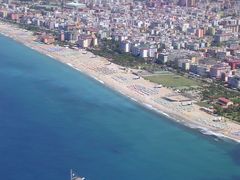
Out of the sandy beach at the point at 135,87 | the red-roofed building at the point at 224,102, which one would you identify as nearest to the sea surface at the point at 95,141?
the sandy beach at the point at 135,87

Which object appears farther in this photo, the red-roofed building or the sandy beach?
the red-roofed building

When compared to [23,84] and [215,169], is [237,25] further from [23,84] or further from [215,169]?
[215,169]

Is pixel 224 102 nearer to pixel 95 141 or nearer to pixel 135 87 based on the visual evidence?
pixel 135 87

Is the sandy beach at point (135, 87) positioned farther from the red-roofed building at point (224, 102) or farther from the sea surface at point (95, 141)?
the red-roofed building at point (224, 102)

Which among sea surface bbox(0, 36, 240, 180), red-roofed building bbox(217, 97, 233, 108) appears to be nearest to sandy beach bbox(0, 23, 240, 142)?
sea surface bbox(0, 36, 240, 180)

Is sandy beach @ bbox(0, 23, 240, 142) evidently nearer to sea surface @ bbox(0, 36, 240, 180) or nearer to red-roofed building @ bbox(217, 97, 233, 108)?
sea surface @ bbox(0, 36, 240, 180)
